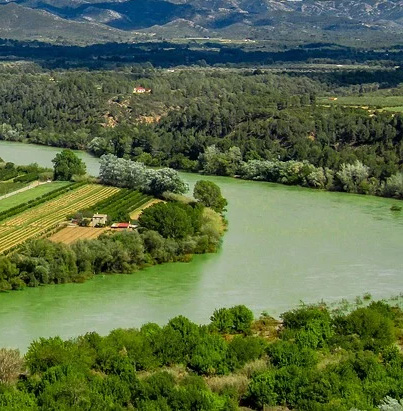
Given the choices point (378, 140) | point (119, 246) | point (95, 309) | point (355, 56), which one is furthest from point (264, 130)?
point (355, 56)

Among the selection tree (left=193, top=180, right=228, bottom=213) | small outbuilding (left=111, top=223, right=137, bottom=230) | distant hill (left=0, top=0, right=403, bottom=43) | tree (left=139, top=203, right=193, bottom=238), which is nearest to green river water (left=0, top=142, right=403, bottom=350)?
tree (left=193, top=180, right=228, bottom=213)

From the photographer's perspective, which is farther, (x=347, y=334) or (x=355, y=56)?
(x=355, y=56)

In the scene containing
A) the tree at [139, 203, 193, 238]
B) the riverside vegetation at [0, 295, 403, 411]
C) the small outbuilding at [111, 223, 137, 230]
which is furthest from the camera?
the small outbuilding at [111, 223, 137, 230]

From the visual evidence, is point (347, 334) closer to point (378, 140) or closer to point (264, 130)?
point (378, 140)

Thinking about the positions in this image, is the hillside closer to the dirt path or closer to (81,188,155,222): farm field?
the dirt path

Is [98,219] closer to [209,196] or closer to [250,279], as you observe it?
[209,196]

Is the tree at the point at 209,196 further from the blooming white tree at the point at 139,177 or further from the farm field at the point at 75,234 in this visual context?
the farm field at the point at 75,234
